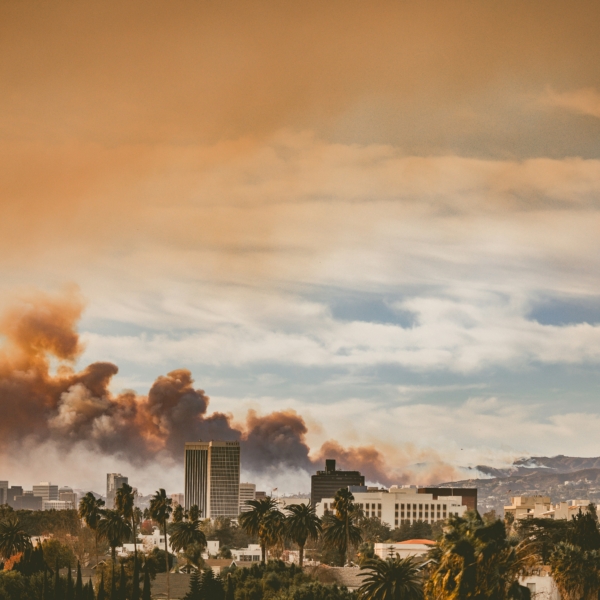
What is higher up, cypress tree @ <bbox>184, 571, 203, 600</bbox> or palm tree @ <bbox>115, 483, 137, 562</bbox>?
palm tree @ <bbox>115, 483, 137, 562</bbox>

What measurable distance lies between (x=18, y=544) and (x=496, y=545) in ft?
319

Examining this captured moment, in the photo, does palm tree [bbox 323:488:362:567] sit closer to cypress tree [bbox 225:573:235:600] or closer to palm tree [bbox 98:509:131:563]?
palm tree [bbox 98:509:131:563]

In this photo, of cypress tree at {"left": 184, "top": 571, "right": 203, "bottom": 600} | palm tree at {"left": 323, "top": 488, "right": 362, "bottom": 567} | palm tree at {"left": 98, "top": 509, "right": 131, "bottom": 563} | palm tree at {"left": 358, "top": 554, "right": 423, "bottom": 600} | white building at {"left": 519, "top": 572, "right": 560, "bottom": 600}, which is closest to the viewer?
palm tree at {"left": 358, "top": 554, "right": 423, "bottom": 600}

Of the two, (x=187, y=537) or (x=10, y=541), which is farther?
(x=187, y=537)

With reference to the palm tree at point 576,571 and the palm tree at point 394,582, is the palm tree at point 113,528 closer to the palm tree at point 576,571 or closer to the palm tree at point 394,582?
the palm tree at point 394,582

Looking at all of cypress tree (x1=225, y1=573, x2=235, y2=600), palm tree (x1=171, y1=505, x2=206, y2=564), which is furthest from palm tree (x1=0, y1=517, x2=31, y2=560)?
cypress tree (x1=225, y1=573, x2=235, y2=600)

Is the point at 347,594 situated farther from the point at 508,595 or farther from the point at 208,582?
the point at 508,595

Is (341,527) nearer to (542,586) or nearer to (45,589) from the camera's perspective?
(542,586)

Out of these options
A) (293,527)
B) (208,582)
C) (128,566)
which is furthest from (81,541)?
(208,582)

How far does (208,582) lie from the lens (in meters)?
94.0

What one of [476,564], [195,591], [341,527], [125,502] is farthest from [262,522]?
[476,564]

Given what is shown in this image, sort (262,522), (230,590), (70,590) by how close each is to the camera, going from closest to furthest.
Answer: (70,590) < (230,590) < (262,522)

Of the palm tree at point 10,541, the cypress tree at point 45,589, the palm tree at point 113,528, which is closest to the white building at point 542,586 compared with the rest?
the cypress tree at point 45,589

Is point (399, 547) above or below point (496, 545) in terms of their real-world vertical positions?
below
